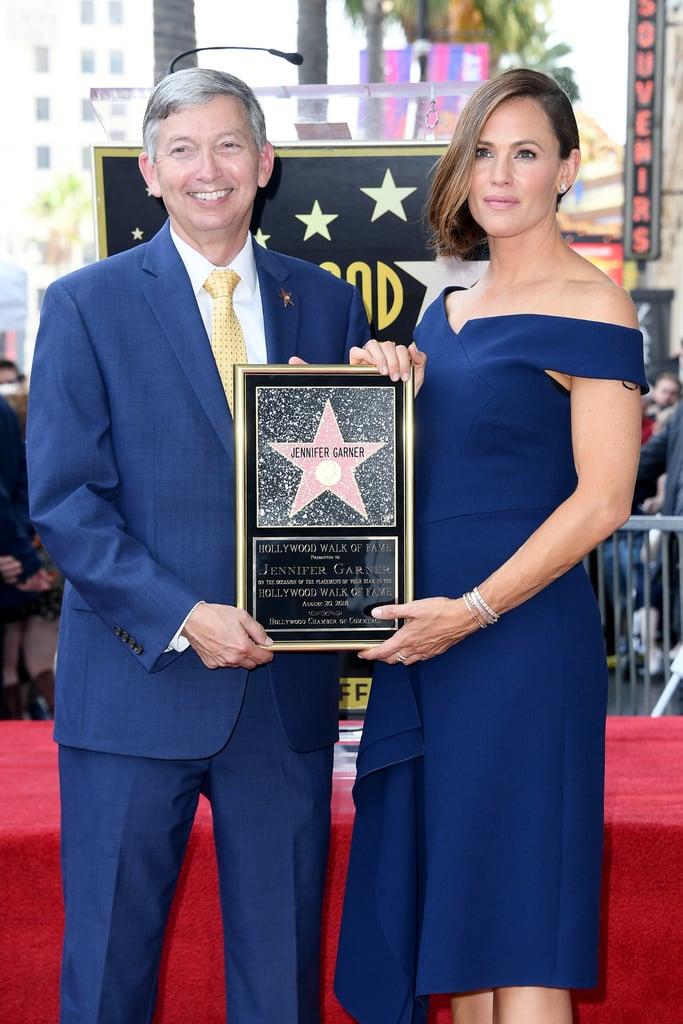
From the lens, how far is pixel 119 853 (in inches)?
101

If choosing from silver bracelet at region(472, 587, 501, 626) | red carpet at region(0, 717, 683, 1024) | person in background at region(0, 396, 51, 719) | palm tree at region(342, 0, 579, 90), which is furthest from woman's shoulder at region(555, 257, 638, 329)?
palm tree at region(342, 0, 579, 90)

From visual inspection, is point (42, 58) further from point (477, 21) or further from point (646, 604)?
point (646, 604)

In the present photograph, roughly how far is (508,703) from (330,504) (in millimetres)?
531

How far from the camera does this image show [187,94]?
105 inches

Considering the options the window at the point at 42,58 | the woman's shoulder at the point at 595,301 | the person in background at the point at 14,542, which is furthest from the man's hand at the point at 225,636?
the window at the point at 42,58

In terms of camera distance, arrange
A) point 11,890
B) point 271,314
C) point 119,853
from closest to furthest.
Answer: point 119,853 → point 271,314 → point 11,890

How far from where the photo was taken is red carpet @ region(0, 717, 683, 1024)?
3.30 meters

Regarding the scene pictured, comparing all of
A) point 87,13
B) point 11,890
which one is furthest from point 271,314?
point 87,13

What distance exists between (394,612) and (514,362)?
1.78 ft

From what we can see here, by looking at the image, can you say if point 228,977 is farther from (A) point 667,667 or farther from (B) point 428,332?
(A) point 667,667

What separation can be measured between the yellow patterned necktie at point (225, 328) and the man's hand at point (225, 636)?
0.45m

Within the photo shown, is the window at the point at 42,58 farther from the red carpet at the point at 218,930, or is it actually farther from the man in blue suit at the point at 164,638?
the man in blue suit at the point at 164,638

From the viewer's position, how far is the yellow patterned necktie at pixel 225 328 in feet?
8.73

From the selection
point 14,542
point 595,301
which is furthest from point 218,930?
point 14,542
